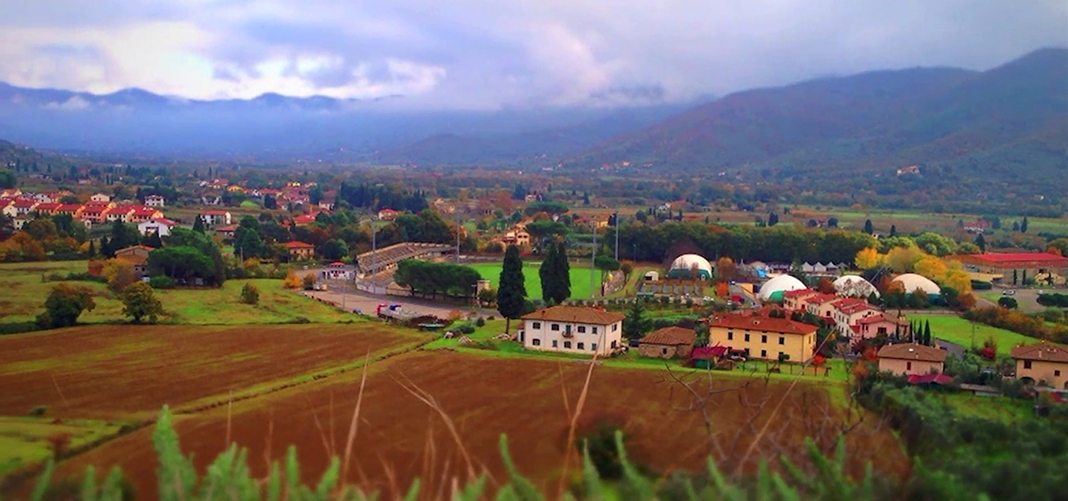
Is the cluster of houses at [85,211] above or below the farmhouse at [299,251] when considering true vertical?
above

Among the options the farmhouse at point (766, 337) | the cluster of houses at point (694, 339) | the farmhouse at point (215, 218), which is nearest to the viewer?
the cluster of houses at point (694, 339)

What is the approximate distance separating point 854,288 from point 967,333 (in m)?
6.32

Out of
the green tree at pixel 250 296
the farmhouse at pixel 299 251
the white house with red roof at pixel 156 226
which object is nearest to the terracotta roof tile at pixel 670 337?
the green tree at pixel 250 296

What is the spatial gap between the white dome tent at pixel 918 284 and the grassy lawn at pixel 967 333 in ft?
12.2

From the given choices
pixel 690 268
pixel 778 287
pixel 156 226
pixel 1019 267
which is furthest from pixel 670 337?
pixel 156 226

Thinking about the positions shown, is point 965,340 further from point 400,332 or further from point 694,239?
point 694,239

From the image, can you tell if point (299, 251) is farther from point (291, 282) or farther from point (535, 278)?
point (535, 278)

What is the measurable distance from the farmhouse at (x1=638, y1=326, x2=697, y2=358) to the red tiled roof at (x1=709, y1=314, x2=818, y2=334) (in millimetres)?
843

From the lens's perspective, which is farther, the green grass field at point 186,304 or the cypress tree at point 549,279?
the cypress tree at point 549,279

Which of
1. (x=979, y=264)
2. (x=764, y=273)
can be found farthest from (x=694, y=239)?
(x=979, y=264)

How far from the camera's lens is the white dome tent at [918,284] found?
28.3 meters

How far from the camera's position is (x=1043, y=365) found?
53.1ft

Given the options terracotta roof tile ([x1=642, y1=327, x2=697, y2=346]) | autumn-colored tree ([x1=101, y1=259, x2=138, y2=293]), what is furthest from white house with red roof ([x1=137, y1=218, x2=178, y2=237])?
terracotta roof tile ([x1=642, y1=327, x2=697, y2=346])

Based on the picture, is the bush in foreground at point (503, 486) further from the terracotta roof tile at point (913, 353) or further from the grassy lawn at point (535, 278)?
the grassy lawn at point (535, 278)
